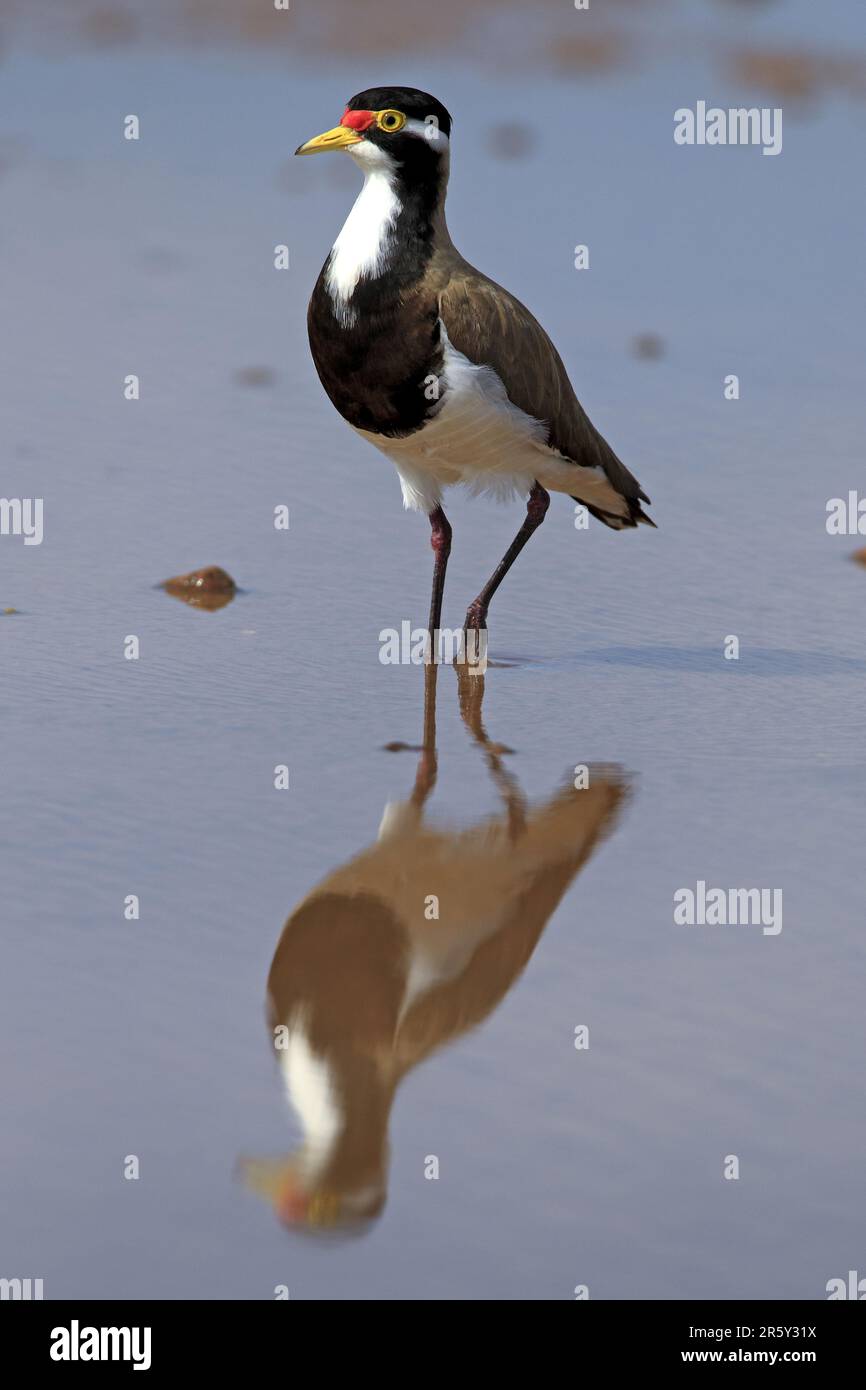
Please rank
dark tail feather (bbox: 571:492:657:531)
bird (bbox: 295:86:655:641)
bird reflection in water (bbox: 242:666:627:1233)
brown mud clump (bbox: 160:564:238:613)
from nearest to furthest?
bird reflection in water (bbox: 242:666:627:1233) → bird (bbox: 295:86:655:641) → brown mud clump (bbox: 160:564:238:613) → dark tail feather (bbox: 571:492:657:531)

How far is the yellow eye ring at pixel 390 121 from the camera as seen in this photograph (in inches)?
250

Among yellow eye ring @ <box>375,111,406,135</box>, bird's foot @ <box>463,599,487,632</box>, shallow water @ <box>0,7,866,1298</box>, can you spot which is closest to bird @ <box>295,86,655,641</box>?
yellow eye ring @ <box>375,111,406,135</box>

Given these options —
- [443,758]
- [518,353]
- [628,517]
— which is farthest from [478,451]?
[443,758]

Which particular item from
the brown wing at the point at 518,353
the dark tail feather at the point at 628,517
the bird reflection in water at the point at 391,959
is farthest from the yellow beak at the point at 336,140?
the bird reflection in water at the point at 391,959

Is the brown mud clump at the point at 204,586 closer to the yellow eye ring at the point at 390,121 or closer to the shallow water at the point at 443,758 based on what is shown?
the shallow water at the point at 443,758

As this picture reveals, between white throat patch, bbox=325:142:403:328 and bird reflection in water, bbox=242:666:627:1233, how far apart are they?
136 centimetres

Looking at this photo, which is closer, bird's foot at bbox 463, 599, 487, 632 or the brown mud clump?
bird's foot at bbox 463, 599, 487, 632

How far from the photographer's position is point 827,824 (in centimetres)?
554

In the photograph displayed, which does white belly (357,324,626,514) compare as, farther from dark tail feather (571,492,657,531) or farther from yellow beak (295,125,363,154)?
yellow beak (295,125,363,154)

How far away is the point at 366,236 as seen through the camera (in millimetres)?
6352

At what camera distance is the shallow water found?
377cm

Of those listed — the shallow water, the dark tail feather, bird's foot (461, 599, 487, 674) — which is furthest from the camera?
the dark tail feather

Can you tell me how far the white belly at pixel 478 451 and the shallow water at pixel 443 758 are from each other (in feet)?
1.40
